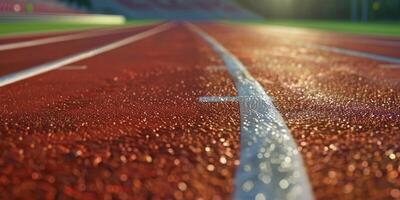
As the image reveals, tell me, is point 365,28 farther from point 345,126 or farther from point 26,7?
point 345,126

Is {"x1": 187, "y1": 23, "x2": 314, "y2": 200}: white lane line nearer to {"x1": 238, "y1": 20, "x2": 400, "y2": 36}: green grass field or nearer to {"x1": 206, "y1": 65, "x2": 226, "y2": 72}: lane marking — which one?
{"x1": 206, "y1": 65, "x2": 226, "y2": 72}: lane marking

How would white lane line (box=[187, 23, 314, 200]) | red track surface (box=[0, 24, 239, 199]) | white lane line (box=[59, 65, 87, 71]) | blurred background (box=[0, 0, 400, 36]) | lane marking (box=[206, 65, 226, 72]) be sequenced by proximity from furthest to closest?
blurred background (box=[0, 0, 400, 36]), white lane line (box=[59, 65, 87, 71]), lane marking (box=[206, 65, 226, 72]), red track surface (box=[0, 24, 239, 199]), white lane line (box=[187, 23, 314, 200])

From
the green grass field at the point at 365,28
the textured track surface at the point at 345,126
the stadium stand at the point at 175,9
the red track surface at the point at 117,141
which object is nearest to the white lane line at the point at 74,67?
the red track surface at the point at 117,141

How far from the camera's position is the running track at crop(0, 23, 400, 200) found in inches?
65.5

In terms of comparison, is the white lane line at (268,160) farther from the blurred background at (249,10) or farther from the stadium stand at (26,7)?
the blurred background at (249,10)

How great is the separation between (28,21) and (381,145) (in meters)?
29.6

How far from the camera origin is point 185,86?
4566 millimetres

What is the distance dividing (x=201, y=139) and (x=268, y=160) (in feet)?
1.69

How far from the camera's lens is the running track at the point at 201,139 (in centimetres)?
166

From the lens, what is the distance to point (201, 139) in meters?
2.36

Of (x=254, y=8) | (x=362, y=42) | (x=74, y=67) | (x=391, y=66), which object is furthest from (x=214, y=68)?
(x=254, y=8)

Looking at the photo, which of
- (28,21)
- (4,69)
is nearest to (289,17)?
(28,21)

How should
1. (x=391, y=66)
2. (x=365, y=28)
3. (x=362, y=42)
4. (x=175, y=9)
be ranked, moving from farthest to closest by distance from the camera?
(x=175, y=9)
(x=365, y=28)
(x=362, y=42)
(x=391, y=66)

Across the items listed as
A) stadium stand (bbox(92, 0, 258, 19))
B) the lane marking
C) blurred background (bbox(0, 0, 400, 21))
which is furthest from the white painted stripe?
stadium stand (bbox(92, 0, 258, 19))
